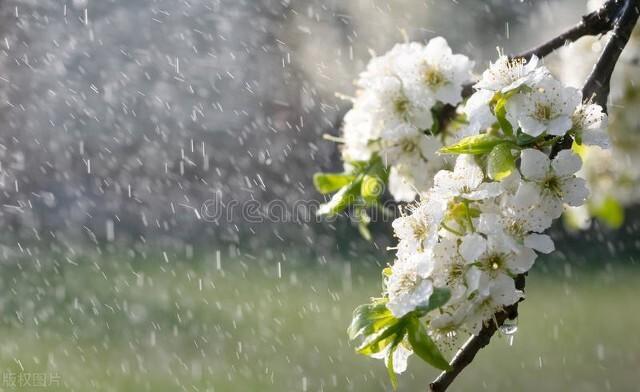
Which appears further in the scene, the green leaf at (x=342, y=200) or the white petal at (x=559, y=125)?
the green leaf at (x=342, y=200)

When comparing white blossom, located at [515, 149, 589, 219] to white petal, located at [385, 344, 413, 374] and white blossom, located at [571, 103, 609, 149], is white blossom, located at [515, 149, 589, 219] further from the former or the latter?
white petal, located at [385, 344, 413, 374]

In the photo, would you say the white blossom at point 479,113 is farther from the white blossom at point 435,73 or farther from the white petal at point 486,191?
the white blossom at point 435,73

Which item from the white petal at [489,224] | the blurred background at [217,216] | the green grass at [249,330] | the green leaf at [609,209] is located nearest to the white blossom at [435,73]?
the white petal at [489,224]

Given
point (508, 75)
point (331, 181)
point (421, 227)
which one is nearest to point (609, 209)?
point (331, 181)

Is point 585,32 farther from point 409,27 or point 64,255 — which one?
point 409,27

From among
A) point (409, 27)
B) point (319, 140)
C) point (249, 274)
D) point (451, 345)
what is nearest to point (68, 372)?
point (249, 274)
